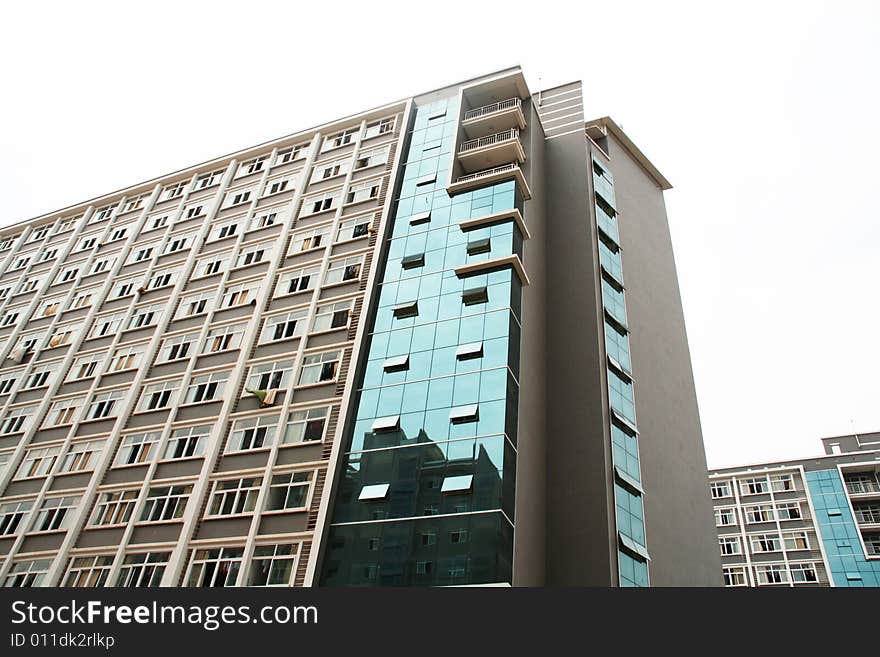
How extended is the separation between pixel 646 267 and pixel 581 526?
1582cm

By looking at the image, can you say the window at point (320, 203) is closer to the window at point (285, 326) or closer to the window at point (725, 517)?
the window at point (285, 326)

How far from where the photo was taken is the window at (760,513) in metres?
53.1

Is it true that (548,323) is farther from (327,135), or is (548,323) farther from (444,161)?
(327,135)

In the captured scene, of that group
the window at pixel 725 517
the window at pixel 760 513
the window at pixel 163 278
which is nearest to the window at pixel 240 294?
the window at pixel 163 278

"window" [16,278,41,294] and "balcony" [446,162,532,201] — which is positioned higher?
"window" [16,278,41,294]

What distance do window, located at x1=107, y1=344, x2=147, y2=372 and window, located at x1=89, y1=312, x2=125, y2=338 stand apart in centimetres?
166

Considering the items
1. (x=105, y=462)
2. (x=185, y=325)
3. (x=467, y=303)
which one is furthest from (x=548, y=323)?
(x=105, y=462)

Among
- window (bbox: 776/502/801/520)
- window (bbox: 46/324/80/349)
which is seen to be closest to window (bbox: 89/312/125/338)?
window (bbox: 46/324/80/349)

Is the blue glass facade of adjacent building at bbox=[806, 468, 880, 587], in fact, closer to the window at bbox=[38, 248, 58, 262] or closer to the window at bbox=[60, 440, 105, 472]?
the window at bbox=[60, 440, 105, 472]

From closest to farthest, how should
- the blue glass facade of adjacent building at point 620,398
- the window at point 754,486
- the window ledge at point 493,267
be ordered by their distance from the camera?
1. the blue glass facade of adjacent building at point 620,398
2. the window ledge at point 493,267
3. the window at point 754,486

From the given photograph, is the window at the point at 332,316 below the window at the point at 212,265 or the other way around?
below

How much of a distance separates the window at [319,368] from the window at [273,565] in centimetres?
612

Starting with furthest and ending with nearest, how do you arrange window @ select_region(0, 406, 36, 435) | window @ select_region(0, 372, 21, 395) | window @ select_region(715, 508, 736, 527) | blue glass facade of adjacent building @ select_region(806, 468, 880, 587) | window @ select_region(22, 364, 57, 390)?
window @ select_region(715, 508, 736, 527), blue glass facade of adjacent building @ select_region(806, 468, 880, 587), window @ select_region(0, 372, 21, 395), window @ select_region(22, 364, 57, 390), window @ select_region(0, 406, 36, 435)

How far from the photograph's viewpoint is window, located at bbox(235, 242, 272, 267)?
32328mm
